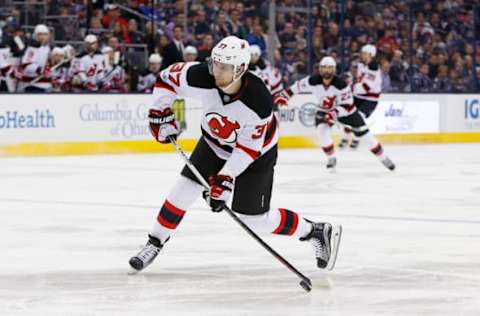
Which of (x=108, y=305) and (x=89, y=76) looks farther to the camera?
(x=89, y=76)

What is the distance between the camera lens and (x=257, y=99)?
17.4 ft

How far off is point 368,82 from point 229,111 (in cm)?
1140

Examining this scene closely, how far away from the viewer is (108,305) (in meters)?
4.79

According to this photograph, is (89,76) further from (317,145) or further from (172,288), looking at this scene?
(172,288)

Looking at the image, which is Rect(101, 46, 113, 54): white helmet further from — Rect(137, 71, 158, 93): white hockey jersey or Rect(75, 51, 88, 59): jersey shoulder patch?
Rect(137, 71, 158, 93): white hockey jersey

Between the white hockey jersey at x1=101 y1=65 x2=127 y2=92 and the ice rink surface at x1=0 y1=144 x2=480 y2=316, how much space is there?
367cm

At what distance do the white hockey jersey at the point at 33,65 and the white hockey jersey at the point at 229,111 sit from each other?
31.2ft

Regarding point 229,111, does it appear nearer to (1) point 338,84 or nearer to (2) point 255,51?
(1) point 338,84

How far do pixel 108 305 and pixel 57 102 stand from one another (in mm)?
10415

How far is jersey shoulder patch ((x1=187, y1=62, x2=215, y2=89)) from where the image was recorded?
5.45 m

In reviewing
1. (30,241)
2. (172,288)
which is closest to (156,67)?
(30,241)

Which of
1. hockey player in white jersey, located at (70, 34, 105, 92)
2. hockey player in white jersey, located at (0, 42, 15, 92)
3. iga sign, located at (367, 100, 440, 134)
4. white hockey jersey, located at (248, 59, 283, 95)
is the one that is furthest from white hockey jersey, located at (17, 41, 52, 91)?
iga sign, located at (367, 100, 440, 134)

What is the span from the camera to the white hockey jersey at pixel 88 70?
15.4 metres

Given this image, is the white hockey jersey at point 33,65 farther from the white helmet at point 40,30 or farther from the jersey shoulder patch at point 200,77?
the jersey shoulder patch at point 200,77
